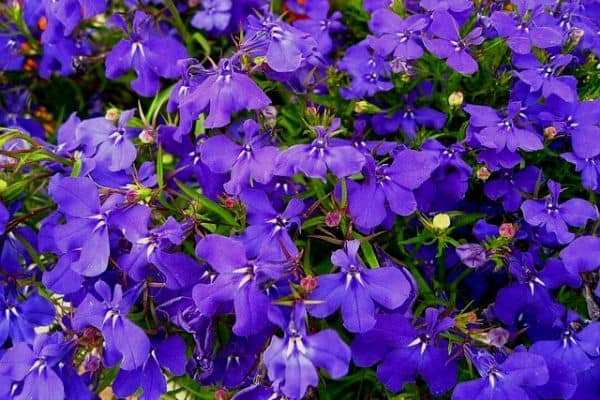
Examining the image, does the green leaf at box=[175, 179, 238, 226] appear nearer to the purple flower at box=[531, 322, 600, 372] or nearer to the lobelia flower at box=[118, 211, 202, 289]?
the lobelia flower at box=[118, 211, 202, 289]

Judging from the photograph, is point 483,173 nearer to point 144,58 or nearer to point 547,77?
point 547,77

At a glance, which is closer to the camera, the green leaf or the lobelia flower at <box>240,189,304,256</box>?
the lobelia flower at <box>240,189,304,256</box>

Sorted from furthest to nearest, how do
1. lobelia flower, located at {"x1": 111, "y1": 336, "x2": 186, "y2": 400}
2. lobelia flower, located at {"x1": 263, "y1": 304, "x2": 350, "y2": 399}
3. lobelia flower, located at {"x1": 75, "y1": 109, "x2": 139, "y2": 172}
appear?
lobelia flower, located at {"x1": 75, "y1": 109, "x2": 139, "y2": 172} < lobelia flower, located at {"x1": 111, "y1": 336, "x2": 186, "y2": 400} < lobelia flower, located at {"x1": 263, "y1": 304, "x2": 350, "y2": 399}

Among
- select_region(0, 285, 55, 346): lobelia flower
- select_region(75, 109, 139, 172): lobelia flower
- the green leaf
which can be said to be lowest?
select_region(0, 285, 55, 346): lobelia flower

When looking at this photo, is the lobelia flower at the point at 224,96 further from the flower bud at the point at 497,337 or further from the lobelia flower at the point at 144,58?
the flower bud at the point at 497,337

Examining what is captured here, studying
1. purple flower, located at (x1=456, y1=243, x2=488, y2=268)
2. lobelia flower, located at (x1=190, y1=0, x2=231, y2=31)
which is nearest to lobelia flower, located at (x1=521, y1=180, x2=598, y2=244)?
purple flower, located at (x1=456, y1=243, x2=488, y2=268)

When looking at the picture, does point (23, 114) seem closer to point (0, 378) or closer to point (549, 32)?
point (0, 378)

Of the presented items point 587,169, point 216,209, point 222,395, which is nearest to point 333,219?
point 216,209

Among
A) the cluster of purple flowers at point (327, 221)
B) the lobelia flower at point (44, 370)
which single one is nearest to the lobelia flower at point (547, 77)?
the cluster of purple flowers at point (327, 221)
